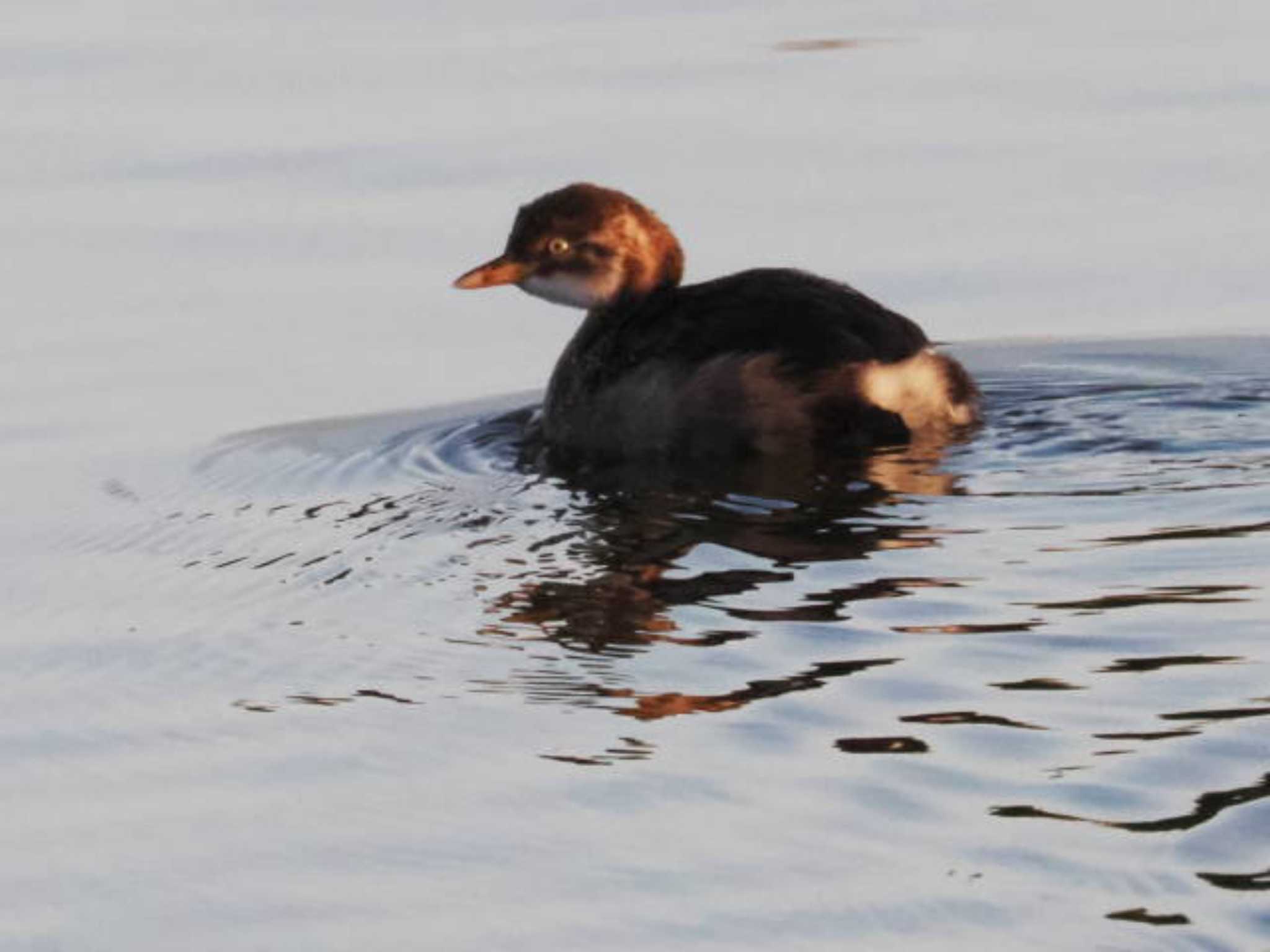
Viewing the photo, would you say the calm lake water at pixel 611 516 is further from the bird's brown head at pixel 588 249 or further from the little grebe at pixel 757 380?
the bird's brown head at pixel 588 249

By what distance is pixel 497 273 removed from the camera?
34.9 ft

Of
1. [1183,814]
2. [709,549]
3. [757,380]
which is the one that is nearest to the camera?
[1183,814]

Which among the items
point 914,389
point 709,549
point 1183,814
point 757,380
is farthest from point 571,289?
point 1183,814

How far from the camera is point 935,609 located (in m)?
7.46

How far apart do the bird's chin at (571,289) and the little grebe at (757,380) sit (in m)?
0.40

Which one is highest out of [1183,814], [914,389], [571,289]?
[571,289]

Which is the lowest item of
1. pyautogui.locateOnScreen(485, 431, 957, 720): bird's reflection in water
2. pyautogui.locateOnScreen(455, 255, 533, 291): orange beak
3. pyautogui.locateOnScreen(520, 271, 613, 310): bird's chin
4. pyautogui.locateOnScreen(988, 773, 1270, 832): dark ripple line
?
pyautogui.locateOnScreen(988, 773, 1270, 832): dark ripple line

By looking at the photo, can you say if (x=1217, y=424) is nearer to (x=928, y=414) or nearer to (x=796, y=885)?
(x=928, y=414)

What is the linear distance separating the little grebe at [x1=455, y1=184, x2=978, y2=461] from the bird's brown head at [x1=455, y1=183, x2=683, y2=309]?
0.40 meters

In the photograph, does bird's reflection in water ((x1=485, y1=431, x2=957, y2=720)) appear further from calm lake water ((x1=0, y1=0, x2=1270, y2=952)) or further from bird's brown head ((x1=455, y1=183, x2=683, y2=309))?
bird's brown head ((x1=455, y1=183, x2=683, y2=309))

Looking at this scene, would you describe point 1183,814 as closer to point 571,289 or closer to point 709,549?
point 709,549

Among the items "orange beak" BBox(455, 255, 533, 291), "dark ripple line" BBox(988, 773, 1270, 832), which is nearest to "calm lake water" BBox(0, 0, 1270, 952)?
"dark ripple line" BBox(988, 773, 1270, 832)

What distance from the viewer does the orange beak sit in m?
10.6

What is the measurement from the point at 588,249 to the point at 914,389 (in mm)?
1374
